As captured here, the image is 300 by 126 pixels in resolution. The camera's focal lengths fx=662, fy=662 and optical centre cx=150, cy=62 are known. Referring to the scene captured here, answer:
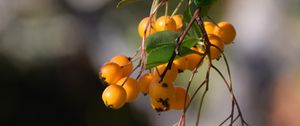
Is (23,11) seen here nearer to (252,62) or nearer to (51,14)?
(51,14)

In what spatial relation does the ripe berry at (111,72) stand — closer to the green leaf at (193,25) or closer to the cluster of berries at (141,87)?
the cluster of berries at (141,87)

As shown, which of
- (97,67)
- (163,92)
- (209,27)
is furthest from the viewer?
(97,67)

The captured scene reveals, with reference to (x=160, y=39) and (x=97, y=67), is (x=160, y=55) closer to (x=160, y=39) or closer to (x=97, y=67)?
(x=160, y=39)

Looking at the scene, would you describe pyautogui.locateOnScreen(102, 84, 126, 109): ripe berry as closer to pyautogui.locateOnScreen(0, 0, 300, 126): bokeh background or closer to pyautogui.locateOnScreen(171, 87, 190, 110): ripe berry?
pyautogui.locateOnScreen(171, 87, 190, 110): ripe berry

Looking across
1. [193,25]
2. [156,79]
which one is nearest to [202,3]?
[193,25]

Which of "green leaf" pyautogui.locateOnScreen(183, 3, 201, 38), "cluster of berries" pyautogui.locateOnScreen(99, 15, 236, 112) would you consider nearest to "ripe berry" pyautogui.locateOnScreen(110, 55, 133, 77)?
"cluster of berries" pyautogui.locateOnScreen(99, 15, 236, 112)

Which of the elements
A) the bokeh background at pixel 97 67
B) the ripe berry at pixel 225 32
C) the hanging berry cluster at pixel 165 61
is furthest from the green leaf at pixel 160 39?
the bokeh background at pixel 97 67
